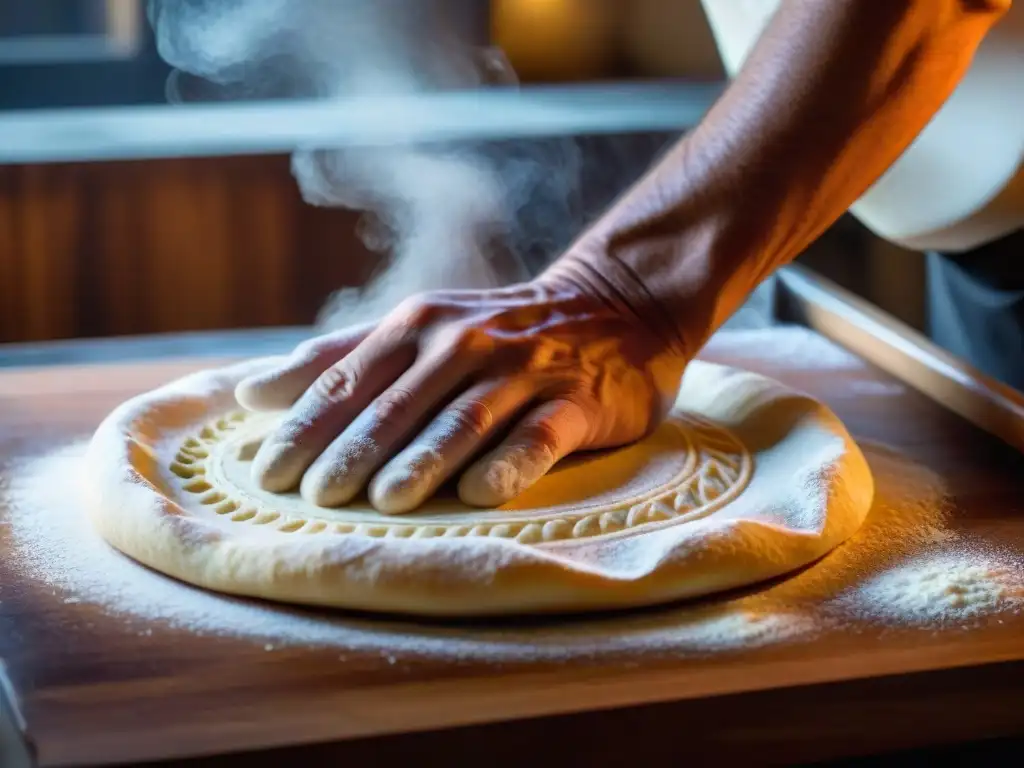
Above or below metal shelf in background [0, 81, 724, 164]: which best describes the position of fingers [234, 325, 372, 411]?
below

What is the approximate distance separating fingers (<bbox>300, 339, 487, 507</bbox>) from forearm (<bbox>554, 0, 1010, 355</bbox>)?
7.7 inches

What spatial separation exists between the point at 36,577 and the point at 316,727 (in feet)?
0.97

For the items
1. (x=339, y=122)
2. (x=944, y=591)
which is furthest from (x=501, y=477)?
(x=339, y=122)

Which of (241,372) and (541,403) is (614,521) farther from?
(241,372)

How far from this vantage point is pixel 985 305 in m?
1.28

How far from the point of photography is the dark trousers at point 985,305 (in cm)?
124

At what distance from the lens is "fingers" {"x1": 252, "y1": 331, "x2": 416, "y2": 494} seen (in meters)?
0.88

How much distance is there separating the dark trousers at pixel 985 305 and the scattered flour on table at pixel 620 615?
17.6 inches

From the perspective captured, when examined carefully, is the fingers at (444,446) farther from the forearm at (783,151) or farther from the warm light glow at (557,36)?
the warm light glow at (557,36)

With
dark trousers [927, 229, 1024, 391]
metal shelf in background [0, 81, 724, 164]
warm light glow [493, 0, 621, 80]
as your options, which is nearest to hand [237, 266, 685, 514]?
dark trousers [927, 229, 1024, 391]

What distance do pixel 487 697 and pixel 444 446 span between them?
24 centimetres

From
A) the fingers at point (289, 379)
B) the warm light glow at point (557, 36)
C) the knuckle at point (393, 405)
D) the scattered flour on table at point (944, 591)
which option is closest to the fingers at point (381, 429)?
the knuckle at point (393, 405)

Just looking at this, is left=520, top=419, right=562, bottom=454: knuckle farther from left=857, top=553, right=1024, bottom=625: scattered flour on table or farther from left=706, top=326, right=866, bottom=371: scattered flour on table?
left=706, top=326, right=866, bottom=371: scattered flour on table

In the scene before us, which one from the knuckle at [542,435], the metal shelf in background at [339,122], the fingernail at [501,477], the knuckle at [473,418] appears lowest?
the fingernail at [501,477]
